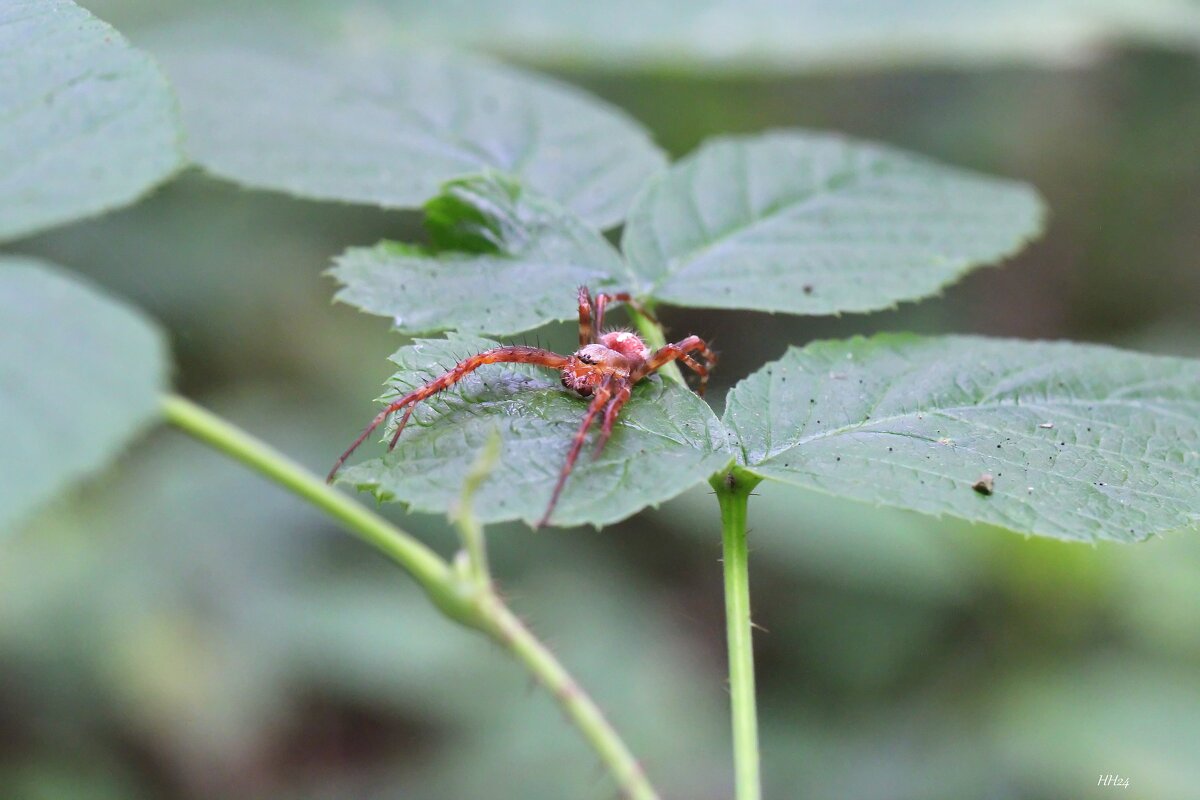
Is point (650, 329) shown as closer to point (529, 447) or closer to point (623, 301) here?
point (623, 301)

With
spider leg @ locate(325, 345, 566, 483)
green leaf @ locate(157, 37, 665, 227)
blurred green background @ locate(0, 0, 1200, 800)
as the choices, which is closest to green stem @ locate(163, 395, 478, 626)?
spider leg @ locate(325, 345, 566, 483)

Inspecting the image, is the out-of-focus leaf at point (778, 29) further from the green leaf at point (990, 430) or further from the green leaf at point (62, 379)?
the green leaf at point (62, 379)

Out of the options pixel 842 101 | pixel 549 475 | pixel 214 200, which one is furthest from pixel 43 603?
pixel 842 101

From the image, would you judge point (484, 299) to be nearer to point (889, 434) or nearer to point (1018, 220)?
point (889, 434)

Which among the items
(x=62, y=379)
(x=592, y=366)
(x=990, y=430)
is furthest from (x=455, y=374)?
(x=990, y=430)

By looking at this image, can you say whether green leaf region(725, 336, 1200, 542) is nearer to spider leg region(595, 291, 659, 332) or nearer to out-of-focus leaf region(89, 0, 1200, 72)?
spider leg region(595, 291, 659, 332)

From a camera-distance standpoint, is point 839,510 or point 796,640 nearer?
point 839,510
